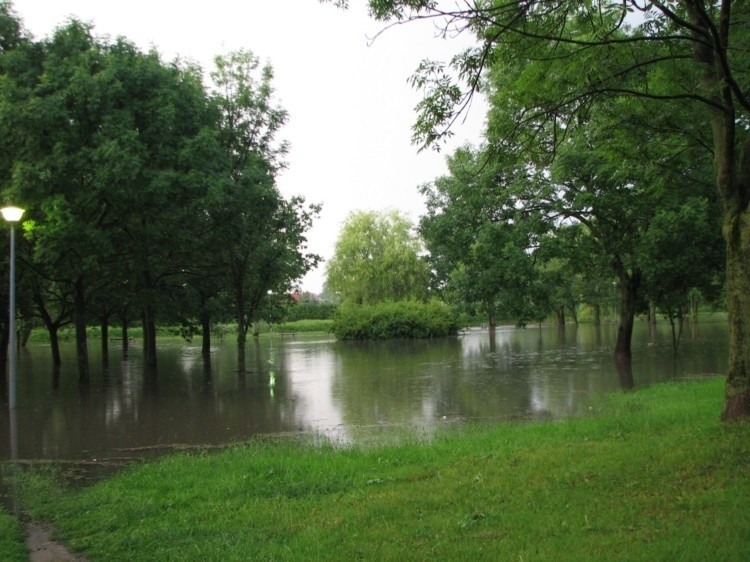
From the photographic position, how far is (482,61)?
7.11 metres

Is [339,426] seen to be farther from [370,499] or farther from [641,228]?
[641,228]

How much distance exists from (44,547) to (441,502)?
3.72 m

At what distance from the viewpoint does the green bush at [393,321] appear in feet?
173

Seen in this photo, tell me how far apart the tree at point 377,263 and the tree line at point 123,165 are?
3182 centimetres

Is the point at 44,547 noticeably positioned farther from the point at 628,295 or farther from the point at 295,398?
the point at 628,295

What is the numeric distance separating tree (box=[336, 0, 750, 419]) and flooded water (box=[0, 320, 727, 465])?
5.79m

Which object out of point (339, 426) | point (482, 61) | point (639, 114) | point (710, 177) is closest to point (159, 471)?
point (339, 426)

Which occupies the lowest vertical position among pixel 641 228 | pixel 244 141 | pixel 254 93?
pixel 641 228

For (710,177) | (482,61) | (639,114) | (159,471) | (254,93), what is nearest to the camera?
(482,61)

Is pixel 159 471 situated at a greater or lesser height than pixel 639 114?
lesser

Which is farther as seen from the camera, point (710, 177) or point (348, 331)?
point (348, 331)

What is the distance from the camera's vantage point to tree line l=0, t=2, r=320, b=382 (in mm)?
15789

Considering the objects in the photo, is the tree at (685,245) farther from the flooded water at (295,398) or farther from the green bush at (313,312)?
the green bush at (313,312)

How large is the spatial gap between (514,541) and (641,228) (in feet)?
58.5
